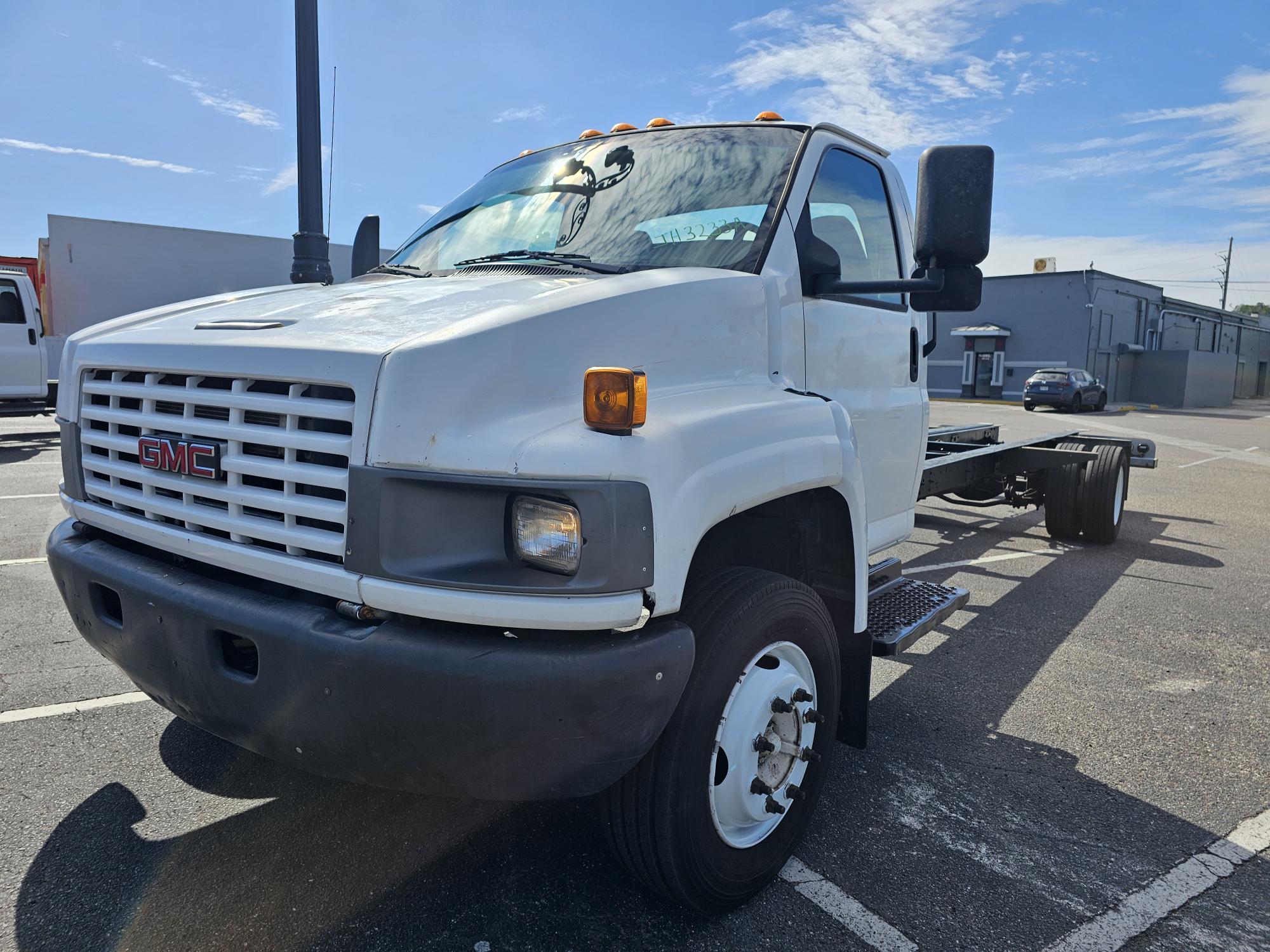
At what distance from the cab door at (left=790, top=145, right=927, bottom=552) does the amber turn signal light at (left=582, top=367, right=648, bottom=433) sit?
3.92 ft

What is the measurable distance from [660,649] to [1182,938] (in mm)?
1726

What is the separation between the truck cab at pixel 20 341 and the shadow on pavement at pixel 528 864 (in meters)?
12.8

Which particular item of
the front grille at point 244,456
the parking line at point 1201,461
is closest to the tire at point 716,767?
the front grille at point 244,456

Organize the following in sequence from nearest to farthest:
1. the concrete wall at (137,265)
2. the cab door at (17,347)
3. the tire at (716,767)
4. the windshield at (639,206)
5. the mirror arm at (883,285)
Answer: the tire at (716,767)
the mirror arm at (883,285)
the windshield at (639,206)
the cab door at (17,347)
the concrete wall at (137,265)

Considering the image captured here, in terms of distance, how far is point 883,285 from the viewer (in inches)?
118

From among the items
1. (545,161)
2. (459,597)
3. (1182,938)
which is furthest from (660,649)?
(545,161)

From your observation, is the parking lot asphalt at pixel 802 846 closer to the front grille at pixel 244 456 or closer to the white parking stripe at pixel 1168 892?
the white parking stripe at pixel 1168 892

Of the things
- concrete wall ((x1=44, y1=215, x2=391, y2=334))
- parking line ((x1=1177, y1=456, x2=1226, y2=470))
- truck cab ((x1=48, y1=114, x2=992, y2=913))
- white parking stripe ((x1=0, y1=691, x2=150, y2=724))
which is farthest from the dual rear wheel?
concrete wall ((x1=44, y1=215, x2=391, y2=334))

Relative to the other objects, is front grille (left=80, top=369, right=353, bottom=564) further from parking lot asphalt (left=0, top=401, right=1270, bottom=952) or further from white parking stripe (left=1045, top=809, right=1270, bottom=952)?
white parking stripe (left=1045, top=809, right=1270, bottom=952)

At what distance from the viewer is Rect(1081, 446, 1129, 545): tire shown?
7445 millimetres

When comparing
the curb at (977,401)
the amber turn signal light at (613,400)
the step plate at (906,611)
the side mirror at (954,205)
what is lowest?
the curb at (977,401)

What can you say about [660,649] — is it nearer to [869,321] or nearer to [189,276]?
[869,321]

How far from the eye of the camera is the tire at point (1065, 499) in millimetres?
7582

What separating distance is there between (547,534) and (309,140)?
847cm
